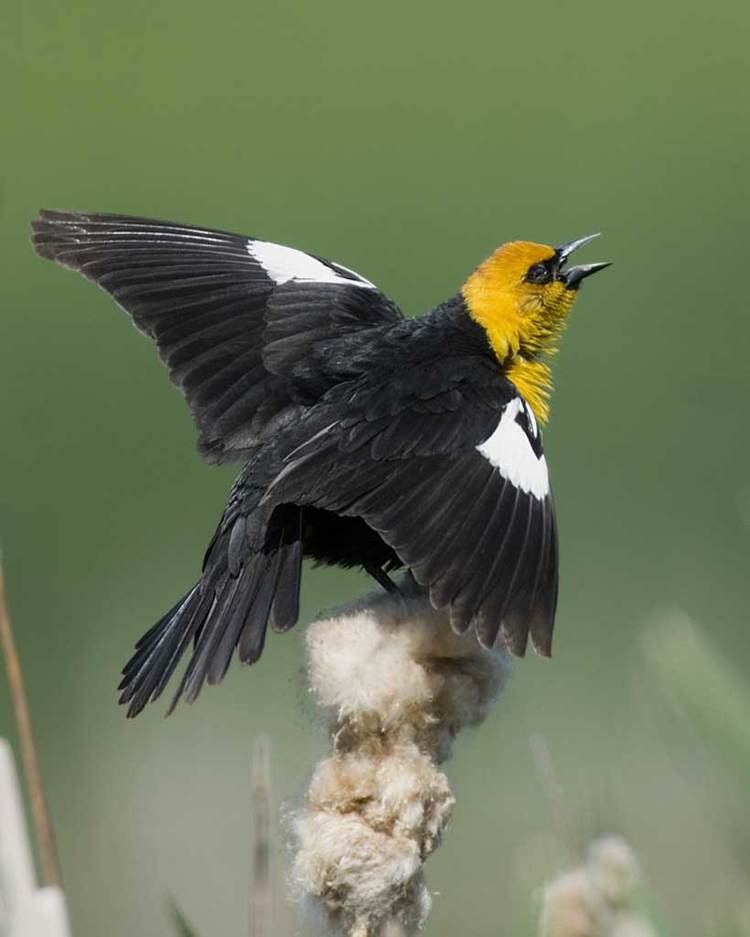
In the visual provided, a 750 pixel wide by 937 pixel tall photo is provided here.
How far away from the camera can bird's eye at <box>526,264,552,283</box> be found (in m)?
2.36

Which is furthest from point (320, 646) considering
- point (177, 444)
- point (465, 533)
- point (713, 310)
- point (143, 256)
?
point (713, 310)

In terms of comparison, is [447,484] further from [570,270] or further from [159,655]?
[570,270]

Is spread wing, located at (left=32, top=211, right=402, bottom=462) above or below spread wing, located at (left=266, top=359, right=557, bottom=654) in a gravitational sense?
above

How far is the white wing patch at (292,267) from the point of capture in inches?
97.3

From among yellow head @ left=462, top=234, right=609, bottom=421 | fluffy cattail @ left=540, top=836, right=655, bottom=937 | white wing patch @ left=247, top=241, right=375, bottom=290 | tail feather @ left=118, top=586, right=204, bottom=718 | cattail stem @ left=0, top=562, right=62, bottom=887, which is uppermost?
white wing patch @ left=247, top=241, right=375, bottom=290

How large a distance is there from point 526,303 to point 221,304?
0.40m

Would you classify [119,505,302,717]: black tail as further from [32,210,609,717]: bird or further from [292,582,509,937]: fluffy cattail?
[292,582,509,937]: fluffy cattail

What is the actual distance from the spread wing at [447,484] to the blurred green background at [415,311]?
0.60 feet

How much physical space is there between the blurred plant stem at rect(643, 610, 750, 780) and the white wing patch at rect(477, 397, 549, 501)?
2.43 ft

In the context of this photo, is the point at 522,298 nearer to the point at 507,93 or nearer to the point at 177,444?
the point at 177,444

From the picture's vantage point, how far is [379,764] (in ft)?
4.06

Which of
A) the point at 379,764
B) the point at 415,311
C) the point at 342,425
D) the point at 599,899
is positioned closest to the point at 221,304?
the point at 342,425

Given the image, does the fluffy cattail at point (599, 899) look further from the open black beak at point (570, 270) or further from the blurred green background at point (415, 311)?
the open black beak at point (570, 270)

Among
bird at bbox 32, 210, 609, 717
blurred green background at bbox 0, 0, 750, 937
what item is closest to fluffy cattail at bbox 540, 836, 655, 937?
blurred green background at bbox 0, 0, 750, 937
